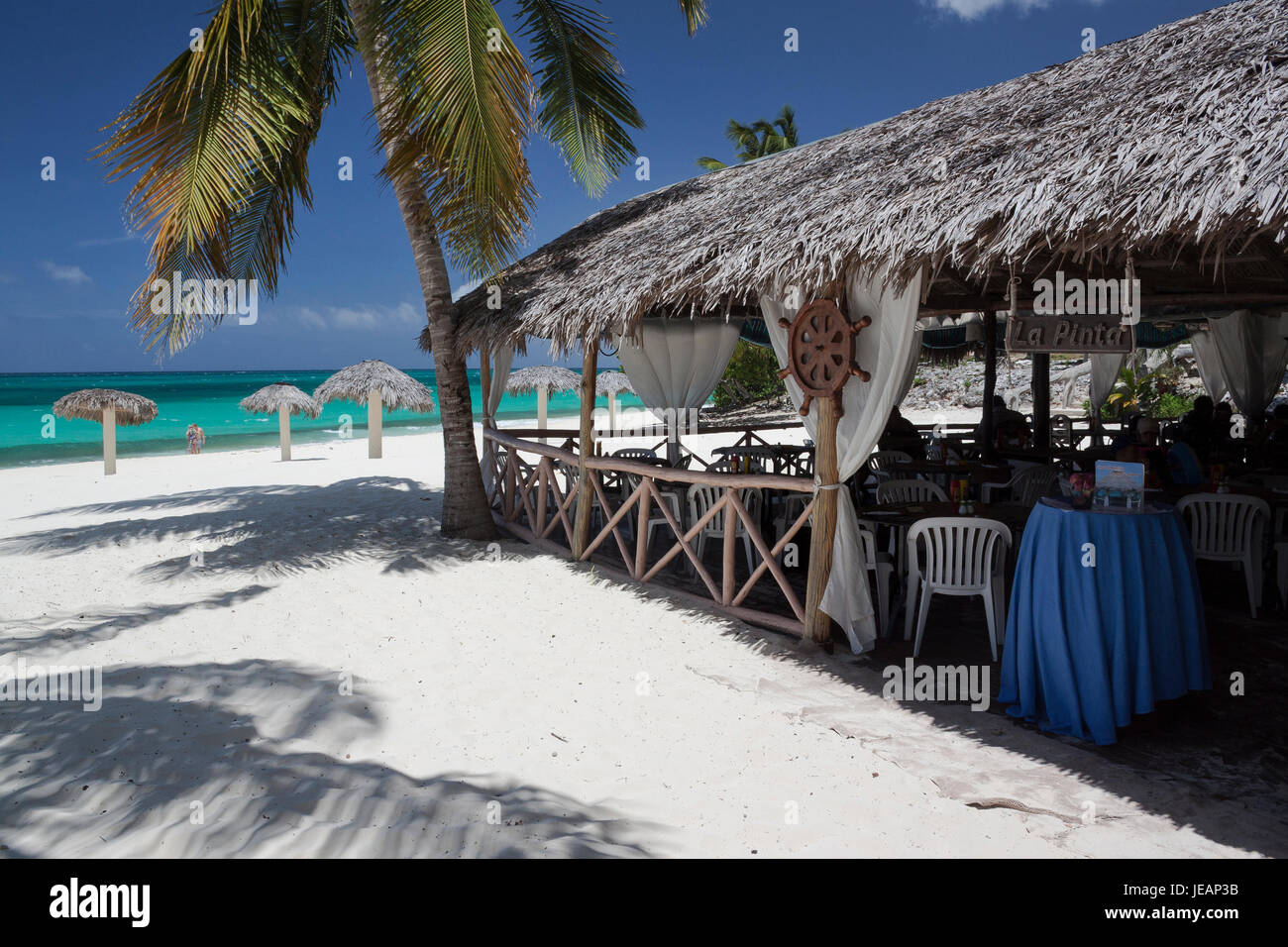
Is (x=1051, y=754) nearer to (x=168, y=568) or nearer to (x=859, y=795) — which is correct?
(x=859, y=795)

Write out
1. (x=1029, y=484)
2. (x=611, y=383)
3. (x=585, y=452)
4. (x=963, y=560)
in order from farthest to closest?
(x=611, y=383) → (x=1029, y=484) → (x=585, y=452) → (x=963, y=560)

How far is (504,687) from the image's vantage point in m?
4.41

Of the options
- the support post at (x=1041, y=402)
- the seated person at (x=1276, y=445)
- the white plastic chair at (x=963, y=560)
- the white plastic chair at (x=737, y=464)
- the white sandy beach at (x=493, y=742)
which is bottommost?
the white sandy beach at (x=493, y=742)

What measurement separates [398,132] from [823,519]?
467 centimetres

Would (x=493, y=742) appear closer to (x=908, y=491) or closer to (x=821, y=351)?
(x=821, y=351)

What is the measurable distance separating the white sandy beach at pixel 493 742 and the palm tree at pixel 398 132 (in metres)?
2.58

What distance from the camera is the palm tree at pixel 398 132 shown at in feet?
20.8

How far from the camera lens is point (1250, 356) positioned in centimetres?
1059

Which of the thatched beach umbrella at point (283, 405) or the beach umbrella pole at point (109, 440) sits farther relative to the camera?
the thatched beach umbrella at point (283, 405)

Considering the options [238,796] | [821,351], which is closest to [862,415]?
[821,351]

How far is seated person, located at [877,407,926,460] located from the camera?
9312mm

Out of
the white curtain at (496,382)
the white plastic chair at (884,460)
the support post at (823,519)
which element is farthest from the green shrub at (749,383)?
the support post at (823,519)

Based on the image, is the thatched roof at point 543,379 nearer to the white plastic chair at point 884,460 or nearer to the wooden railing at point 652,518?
the wooden railing at point 652,518
